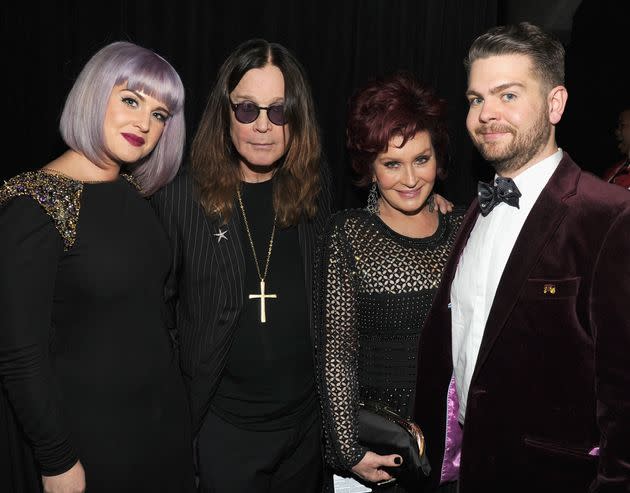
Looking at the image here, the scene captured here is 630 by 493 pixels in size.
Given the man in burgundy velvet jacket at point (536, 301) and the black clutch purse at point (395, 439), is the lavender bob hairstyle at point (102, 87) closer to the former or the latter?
the man in burgundy velvet jacket at point (536, 301)

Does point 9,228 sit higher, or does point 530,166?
point 530,166

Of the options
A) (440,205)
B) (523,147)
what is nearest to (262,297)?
(440,205)

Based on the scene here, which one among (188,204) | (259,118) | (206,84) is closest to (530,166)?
(259,118)

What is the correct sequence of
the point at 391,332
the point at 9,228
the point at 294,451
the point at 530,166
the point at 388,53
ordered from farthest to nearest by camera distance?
the point at 388,53 < the point at 294,451 < the point at 391,332 < the point at 530,166 < the point at 9,228

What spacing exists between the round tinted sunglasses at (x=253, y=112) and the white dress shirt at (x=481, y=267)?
830mm

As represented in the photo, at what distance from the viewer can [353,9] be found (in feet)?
9.25

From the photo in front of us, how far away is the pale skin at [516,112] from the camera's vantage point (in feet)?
5.50

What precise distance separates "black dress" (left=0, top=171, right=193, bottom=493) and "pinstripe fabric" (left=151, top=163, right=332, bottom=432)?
111 millimetres

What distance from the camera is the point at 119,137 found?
1804 millimetres

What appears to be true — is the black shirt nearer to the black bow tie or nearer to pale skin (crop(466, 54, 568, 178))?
the black bow tie

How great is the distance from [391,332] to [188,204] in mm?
885

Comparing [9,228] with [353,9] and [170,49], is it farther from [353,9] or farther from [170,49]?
[353,9]

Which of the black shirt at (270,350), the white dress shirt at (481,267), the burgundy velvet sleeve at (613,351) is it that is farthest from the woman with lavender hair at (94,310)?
the burgundy velvet sleeve at (613,351)

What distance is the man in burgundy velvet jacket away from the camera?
1427 mm
